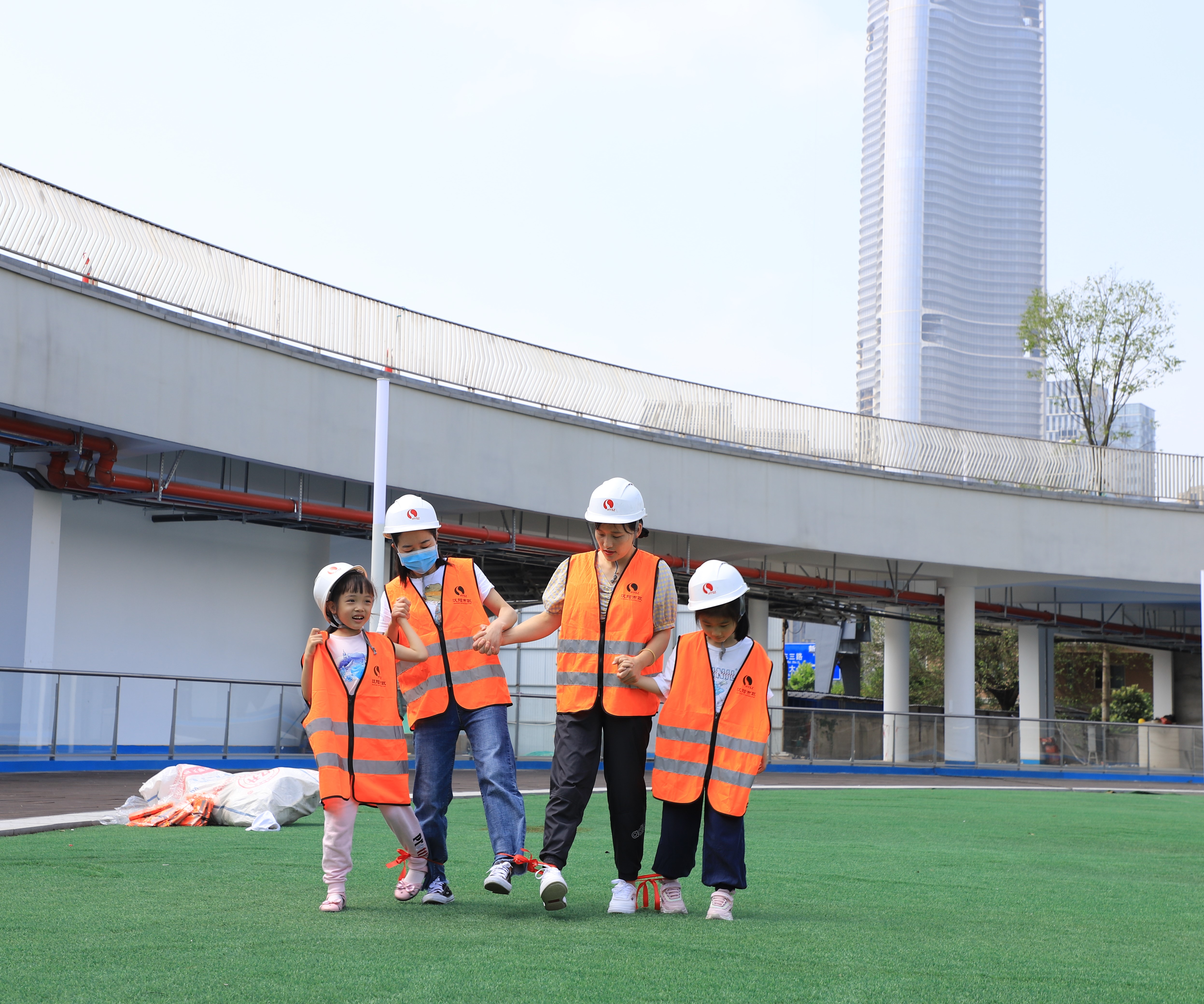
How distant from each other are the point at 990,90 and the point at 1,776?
204862 millimetres

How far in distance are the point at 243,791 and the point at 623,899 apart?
5155 millimetres

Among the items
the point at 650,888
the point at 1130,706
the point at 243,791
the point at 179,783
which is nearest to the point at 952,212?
the point at 1130,706

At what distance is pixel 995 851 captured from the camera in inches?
373

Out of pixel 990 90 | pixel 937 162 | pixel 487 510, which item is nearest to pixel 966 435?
pixel 487 510

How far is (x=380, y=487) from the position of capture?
1578 centimetres

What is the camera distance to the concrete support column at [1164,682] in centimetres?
4534

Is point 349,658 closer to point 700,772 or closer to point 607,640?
point 607,640

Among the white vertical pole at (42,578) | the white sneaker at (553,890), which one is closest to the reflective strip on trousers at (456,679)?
the white sneaker at (553,890)

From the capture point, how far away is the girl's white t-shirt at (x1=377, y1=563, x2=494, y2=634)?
18.5 ft

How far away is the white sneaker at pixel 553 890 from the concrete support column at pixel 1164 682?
44983 millimetres

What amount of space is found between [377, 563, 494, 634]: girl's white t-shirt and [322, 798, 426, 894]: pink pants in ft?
2.63

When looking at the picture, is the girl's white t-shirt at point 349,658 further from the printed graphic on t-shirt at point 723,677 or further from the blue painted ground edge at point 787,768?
the blue painted ground edge at point 787,768

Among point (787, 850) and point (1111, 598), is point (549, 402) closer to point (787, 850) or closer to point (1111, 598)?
point (787, 850)

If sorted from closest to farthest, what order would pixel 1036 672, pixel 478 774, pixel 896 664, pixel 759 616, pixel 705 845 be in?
pixel 705 845 → pixel 478 774 → pixel 759 616 → pixel 896 664 → pixel 1036 672
